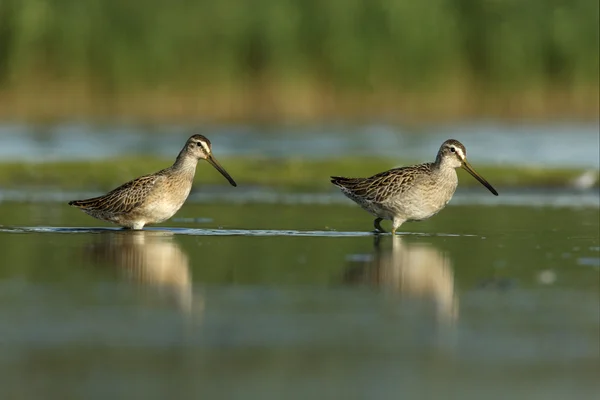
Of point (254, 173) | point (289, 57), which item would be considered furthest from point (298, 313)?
point (289, 57)

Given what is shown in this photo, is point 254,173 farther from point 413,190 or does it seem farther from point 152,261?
point 152,261

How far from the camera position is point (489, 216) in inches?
702

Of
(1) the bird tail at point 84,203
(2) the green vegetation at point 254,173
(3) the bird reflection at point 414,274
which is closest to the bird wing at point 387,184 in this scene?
(3) the bird reflection at point 414,274

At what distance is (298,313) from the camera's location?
10.1 metres

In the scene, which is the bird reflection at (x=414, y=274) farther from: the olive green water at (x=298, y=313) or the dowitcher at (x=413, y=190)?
the dowitcher at (x=413, y=190)

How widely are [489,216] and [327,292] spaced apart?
277 inches

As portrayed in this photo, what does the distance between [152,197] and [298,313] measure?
5.96 metres

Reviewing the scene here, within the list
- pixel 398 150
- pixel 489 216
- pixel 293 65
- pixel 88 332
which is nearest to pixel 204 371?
pixel 88 332

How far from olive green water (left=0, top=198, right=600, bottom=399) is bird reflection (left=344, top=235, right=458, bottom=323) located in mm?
19

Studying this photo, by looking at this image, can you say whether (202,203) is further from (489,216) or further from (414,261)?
(414,261)

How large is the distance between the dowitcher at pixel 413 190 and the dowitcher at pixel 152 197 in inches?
77.3

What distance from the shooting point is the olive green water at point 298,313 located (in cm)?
803

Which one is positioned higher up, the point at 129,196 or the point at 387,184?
the point at 387,184

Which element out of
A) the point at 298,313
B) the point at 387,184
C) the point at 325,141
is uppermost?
the point at 325,141
